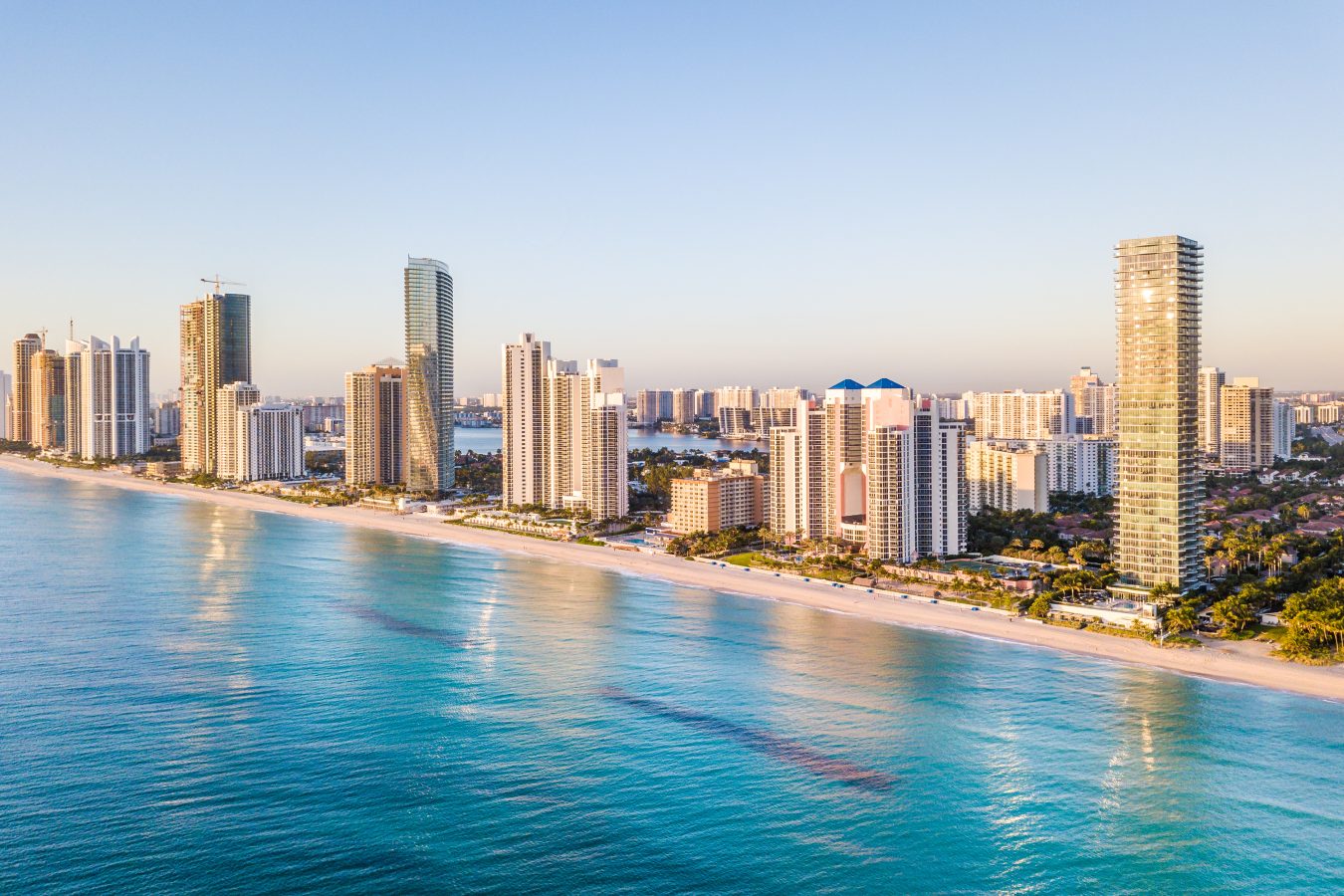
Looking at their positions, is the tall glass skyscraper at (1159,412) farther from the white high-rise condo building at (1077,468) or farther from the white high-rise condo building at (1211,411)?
the white high-rise condo building at (1211,411)

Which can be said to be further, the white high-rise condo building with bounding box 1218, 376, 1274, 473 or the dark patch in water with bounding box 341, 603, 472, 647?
the white high-rise condo building with bounding box 1218, 376, 1274, 473

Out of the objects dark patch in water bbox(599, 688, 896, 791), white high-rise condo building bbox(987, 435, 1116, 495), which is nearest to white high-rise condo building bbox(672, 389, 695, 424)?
white high-rise condo building bbox(987, 435, 1116, 495)

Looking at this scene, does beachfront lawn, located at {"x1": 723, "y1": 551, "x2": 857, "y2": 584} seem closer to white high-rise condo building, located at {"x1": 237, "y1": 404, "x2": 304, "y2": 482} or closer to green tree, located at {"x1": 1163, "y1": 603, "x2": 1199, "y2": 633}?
green tree, located at {"x1": 1163, "y1": 603, "x2": 1199, "y2": 633}

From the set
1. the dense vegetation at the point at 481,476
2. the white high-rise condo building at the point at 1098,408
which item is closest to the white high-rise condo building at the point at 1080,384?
the white high-rise condo building at the point at 1098,408

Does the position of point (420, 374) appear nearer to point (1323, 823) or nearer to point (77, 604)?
point (77, 604)

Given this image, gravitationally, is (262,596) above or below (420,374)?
below

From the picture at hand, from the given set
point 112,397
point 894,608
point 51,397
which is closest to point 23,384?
point 51,397

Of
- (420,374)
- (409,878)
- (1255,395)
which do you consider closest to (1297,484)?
(1255,395)
